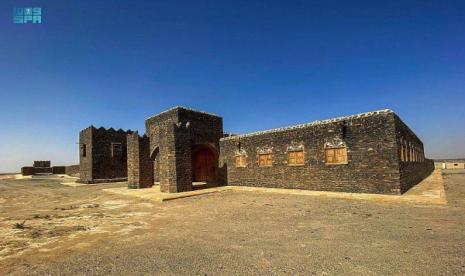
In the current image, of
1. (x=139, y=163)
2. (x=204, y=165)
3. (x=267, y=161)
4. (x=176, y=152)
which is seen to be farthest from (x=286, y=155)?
(x=139, y=163)

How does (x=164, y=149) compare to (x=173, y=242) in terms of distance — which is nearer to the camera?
(x=173, y=242)

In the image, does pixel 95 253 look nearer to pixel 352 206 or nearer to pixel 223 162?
pixel 352 206

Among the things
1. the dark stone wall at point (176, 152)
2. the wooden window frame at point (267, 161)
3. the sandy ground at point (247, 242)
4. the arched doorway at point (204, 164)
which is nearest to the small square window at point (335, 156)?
the sandy ground at point (247, 242)

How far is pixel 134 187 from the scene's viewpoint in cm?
1809

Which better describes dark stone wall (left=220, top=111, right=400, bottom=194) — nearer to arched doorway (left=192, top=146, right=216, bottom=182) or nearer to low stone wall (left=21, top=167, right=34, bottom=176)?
arched doorway (left=192, top=146, right=216, bottom=182)

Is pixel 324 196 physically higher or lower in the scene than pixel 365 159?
lower

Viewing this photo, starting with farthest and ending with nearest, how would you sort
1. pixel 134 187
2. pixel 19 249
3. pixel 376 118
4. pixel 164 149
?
pixel 134 187 → pixel 164 149 → pixel 376 118 → pixel 19 249

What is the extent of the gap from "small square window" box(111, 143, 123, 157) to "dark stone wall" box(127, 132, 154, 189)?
9.97 m

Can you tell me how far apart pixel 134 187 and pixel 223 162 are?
661 centimetres

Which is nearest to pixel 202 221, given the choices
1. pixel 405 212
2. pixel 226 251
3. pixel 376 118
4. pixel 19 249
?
pixel 226 251

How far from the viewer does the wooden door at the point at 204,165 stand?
832 inches

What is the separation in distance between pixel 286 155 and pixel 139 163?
10.3 m

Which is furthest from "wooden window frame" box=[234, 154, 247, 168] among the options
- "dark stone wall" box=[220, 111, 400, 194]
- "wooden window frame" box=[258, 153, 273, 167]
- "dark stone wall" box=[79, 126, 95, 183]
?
"dark stone wall" box=[79, 126, 95, 183]

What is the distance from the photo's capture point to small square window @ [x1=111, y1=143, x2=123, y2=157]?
89.9ft
